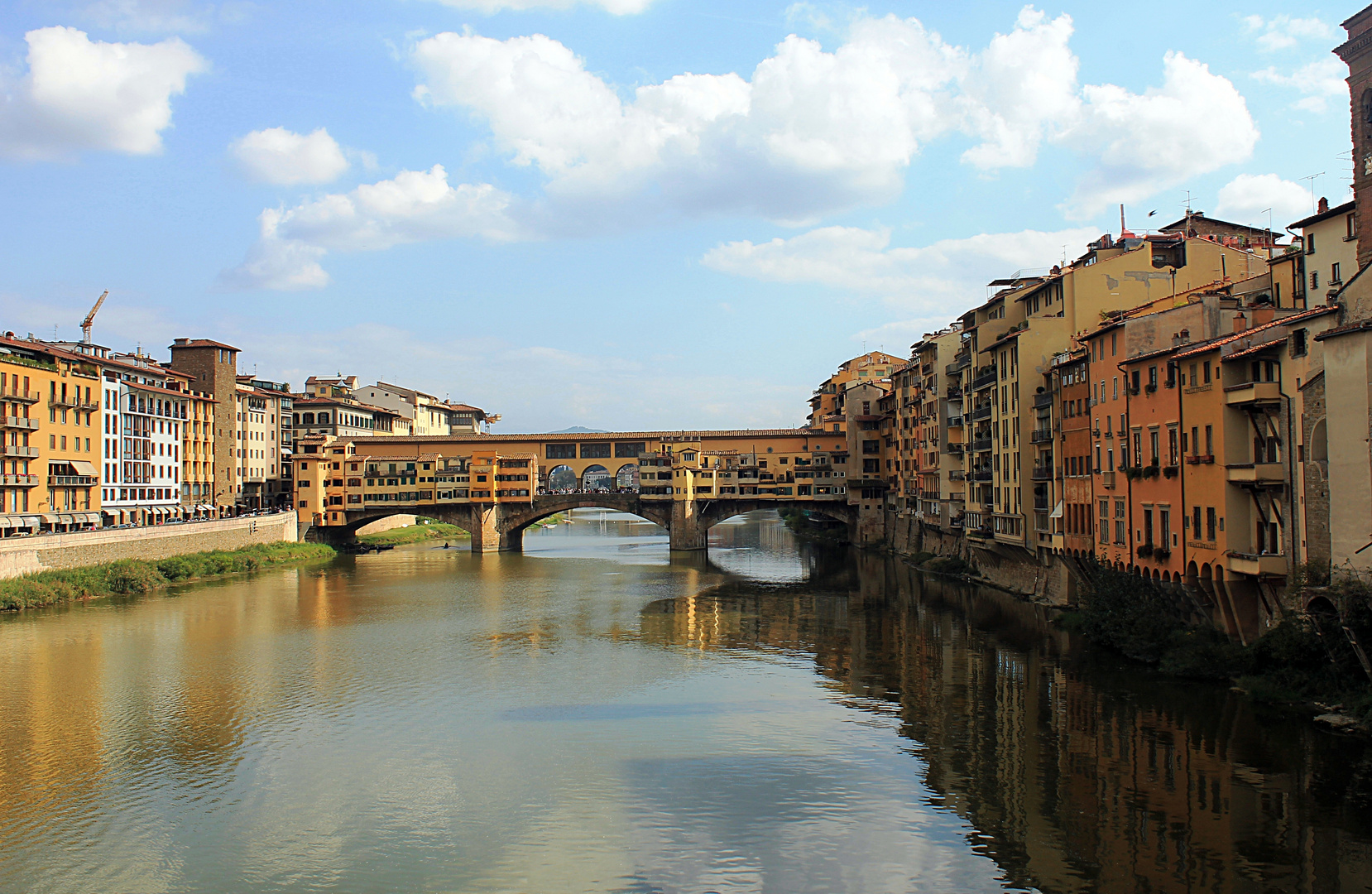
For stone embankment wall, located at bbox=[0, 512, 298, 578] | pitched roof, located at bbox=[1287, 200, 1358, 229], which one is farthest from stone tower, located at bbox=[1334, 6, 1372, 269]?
stone embankment wall, located at bbox=[0, 512, 298, 578]

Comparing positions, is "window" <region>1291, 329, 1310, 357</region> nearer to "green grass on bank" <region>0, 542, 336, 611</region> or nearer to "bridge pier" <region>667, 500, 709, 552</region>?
"green grass on bank" <region>0, 542, 336, 611</region>

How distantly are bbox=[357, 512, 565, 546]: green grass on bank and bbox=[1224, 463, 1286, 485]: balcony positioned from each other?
179 feet

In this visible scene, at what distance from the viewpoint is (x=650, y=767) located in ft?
58.1

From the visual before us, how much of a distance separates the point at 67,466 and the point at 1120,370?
146ft

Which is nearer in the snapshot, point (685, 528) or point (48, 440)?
point (48, 440)

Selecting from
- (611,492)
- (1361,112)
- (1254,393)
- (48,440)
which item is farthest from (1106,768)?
(611,492)

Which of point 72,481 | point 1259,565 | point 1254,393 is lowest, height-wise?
point 1259,565

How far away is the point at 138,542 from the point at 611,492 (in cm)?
2741

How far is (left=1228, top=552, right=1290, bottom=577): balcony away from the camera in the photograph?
764 inches

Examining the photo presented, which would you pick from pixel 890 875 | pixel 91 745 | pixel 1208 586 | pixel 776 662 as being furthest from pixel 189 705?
pixel 1208 586

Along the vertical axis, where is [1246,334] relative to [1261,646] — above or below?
above

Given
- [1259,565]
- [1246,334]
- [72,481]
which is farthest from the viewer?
[72,481]

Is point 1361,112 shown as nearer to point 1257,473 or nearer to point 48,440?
point 1257,473

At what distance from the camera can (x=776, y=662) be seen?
88.9ft
